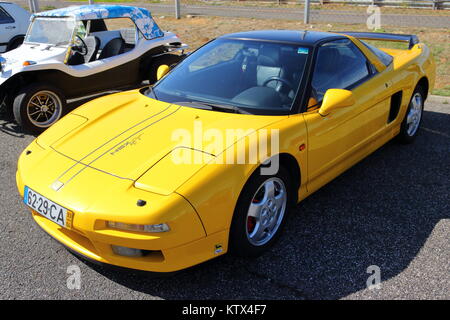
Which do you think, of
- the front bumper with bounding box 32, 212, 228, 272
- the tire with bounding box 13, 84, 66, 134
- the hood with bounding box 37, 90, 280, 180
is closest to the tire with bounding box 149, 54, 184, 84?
the tire with bounding box 13, 84, 66, 134

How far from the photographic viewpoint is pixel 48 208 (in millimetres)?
2461

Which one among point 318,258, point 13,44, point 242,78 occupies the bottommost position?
point 318,258

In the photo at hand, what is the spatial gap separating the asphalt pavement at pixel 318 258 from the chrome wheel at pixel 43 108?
5.74 feet

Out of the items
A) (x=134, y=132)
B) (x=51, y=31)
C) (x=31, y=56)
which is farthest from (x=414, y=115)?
(x=51, y=31)

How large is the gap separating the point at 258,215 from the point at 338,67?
→ 157cm

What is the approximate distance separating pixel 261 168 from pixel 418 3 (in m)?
16.7

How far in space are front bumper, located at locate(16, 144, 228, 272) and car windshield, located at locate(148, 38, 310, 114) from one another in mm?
1025

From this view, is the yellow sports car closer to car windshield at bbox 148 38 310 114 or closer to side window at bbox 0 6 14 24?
car windshield at bbox 148 38 310 114

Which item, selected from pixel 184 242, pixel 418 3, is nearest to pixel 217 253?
pixel 184 242

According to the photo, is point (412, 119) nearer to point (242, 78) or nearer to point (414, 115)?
point (414, 115)

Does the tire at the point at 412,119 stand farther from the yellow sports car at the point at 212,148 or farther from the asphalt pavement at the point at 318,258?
the asphalt pavement at the point at 318,258

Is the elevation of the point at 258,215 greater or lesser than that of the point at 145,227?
lesser

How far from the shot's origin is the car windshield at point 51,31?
20.2ft

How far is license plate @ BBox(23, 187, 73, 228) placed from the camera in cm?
236
